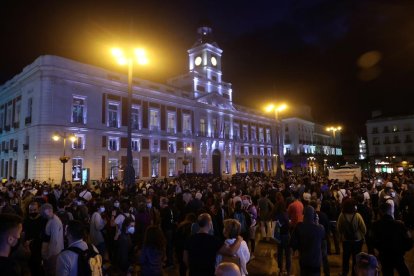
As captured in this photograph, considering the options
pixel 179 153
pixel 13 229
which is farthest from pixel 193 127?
pixel 13 229

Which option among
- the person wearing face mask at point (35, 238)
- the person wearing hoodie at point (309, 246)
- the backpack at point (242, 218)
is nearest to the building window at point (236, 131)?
the backpack at point (242, 218)

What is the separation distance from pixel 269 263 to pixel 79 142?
30347 mm

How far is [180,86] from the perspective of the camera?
5112 centimetres

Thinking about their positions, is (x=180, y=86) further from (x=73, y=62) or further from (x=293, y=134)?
(x=293, y=134)

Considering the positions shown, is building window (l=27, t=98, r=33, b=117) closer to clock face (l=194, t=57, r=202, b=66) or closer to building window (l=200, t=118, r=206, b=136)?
building window (l=200, t=118, r=206, b=136)

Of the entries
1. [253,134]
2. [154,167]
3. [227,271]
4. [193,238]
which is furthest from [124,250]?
[253,134]

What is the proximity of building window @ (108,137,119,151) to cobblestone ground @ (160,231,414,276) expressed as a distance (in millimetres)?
30292

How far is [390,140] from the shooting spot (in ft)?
220

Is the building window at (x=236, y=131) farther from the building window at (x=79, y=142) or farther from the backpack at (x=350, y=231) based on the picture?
the backpack at (x=350, y=231)

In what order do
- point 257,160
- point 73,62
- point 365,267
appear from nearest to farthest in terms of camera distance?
point 365,267 → point 73,62 → point 257,160

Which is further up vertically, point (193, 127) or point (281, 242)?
point (193, 127)

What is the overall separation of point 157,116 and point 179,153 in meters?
6.20

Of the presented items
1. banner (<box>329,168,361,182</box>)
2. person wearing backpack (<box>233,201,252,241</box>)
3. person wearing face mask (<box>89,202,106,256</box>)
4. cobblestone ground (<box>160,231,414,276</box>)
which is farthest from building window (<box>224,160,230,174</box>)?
person wearing face mask (<box>89,202,106,256</box>)

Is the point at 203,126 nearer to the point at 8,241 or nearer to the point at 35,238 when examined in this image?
the point at 35,238
